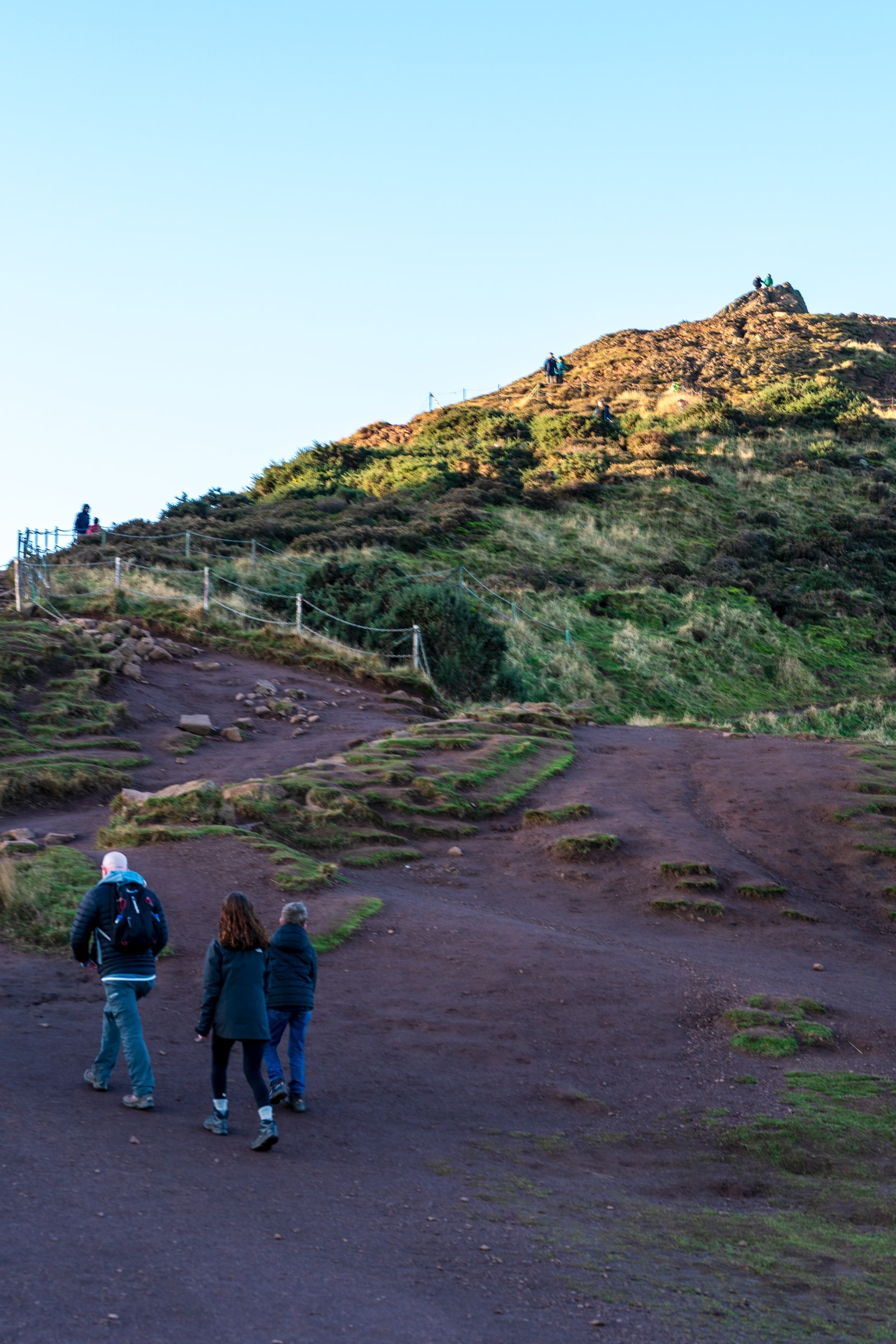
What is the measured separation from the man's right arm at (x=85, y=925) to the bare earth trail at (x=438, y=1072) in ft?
2.80

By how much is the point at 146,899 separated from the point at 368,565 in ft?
73.1

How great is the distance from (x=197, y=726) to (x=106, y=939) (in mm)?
11691

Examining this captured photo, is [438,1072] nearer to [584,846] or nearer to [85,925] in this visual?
[85,925]

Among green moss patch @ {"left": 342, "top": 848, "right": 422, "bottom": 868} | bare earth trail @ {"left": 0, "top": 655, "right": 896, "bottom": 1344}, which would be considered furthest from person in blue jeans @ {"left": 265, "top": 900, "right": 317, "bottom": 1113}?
green moss patch @ {"left": 342, "top": 848, "right": 422, "bottom": 868}

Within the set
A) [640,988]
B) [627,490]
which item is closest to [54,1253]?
[640,988]

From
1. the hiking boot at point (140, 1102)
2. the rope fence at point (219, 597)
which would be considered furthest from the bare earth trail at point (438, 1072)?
the rope fence at point (219, 597)

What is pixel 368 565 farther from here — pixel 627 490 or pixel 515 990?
pixel 515 990

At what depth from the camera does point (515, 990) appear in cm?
1028

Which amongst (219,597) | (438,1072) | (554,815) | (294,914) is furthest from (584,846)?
(219,597)

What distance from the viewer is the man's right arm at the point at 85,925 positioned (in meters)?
7.34

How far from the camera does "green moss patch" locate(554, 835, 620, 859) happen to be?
1427cm

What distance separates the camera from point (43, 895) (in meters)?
10.9

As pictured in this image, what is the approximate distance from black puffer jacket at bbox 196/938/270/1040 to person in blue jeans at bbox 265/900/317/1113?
1.75ft

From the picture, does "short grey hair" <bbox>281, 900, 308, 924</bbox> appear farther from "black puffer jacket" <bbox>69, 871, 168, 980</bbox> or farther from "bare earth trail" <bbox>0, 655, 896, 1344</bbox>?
"bare earth trail" <bbox>0, 655, 896, 1344</bbox>
